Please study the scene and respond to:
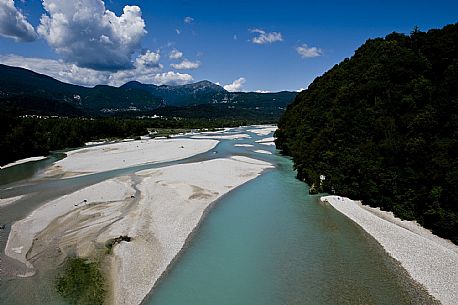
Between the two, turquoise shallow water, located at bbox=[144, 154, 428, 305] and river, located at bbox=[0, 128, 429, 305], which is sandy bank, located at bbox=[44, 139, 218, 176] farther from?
turquoise shallow water, located at bbox=[144, 154, 428, 305]

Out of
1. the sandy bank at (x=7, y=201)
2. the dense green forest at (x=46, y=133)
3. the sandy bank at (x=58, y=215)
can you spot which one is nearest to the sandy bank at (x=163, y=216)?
the sandy bank at (x=58, y=215)

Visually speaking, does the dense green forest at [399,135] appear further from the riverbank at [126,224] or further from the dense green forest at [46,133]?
the dense green forest at [46,133]

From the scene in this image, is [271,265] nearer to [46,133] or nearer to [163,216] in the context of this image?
[163,216]

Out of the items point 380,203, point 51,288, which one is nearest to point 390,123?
point 380,203

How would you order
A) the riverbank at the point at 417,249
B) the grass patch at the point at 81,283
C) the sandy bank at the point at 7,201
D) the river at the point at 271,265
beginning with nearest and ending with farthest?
the grass patch at the point at 81,283 < the river at the point at 271,265 < the riverbank at the point at 417,249 < the sandy bank at the point at 7,201

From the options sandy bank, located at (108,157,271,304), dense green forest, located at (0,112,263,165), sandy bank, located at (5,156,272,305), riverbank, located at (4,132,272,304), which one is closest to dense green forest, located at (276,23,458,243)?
sandy bank, located at (108,157,271,304)

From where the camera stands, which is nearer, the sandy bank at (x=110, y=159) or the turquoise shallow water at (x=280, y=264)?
the turquoise shallow water at (x=280, y=264)

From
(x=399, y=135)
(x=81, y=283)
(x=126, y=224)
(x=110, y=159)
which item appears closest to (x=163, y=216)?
(x=126, y=224)

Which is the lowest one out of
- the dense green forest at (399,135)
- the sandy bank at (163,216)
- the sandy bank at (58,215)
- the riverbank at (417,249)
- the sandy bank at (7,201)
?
the sandy bank at (7,201)
